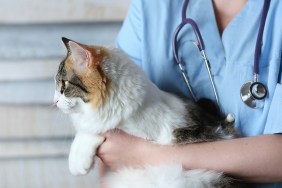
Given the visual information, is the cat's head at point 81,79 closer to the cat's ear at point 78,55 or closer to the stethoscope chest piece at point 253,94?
the cat's ear at point 78,55

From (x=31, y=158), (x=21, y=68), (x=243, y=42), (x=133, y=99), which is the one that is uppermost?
(x=243, y=42)

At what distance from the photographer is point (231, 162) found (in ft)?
2.75

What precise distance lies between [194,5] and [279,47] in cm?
23

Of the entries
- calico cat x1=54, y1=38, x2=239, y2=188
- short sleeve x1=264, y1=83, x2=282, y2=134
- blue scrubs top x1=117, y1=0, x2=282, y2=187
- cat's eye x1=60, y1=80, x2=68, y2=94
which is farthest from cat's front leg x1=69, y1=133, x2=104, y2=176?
short sleeve x1=264, y1=83, x2=282, y2=134

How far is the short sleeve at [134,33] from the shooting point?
3.41ft

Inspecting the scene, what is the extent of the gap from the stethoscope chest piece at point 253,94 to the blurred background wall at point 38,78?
47 cm

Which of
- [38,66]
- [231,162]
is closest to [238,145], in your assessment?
[231,162]

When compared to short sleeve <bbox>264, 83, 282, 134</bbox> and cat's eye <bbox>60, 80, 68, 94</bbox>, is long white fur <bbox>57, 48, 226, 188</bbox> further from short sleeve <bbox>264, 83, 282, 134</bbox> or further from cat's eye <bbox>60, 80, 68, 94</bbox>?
short sleeve <bbox>264, 83, 282, 134</bbox>

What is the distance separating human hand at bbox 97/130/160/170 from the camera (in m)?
0.88

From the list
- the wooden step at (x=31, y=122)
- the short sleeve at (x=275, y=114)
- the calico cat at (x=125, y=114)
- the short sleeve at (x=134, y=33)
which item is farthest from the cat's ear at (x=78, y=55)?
the wooden step at (x=31, y=122)

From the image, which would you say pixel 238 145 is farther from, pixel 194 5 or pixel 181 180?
pixel 194 5

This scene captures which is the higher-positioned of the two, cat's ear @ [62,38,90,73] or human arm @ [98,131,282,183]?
cat's ear @ [62,38,90,73]

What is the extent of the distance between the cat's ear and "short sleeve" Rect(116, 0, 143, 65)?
258 mm

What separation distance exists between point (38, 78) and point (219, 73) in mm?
565
